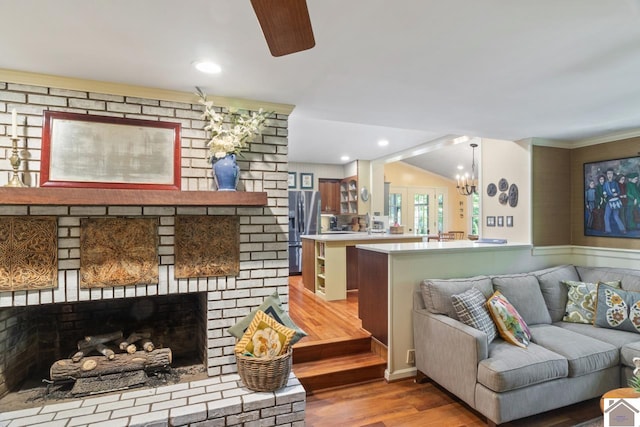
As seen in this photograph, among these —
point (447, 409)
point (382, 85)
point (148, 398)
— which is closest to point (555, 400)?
point (447, 409)

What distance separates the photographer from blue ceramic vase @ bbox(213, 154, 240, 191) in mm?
2293

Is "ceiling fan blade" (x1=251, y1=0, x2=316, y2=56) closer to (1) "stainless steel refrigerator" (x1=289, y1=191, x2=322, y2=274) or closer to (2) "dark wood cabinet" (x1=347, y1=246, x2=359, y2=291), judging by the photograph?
(2) "dark wood cabinet" (x1=347, y1=246, x2=359, y2=291)

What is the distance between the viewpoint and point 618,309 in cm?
289

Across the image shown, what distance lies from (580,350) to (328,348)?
1912mm

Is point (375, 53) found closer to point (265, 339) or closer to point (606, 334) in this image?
point (265, 339)

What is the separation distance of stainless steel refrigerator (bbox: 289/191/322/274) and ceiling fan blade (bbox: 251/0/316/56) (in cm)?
525

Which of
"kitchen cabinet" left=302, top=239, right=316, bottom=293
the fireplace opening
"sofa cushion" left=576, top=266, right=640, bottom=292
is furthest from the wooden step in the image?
"sofa cushion" left=576, top=266, right=640, bottom=292

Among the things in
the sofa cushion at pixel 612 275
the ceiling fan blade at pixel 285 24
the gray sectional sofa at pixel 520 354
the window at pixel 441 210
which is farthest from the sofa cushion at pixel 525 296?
the window at pixel 441 210

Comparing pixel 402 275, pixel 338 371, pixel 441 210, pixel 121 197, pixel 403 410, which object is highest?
pixel 441 210

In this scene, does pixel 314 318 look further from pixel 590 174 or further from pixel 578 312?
pixel 590 174

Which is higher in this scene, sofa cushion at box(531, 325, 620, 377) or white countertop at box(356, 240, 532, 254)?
white countertop at box(356, 240, 532, 254)

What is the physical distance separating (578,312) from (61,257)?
408 centimetres

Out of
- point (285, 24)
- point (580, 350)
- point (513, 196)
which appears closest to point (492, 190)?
point (513, 196)

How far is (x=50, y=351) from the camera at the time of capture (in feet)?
8.01
